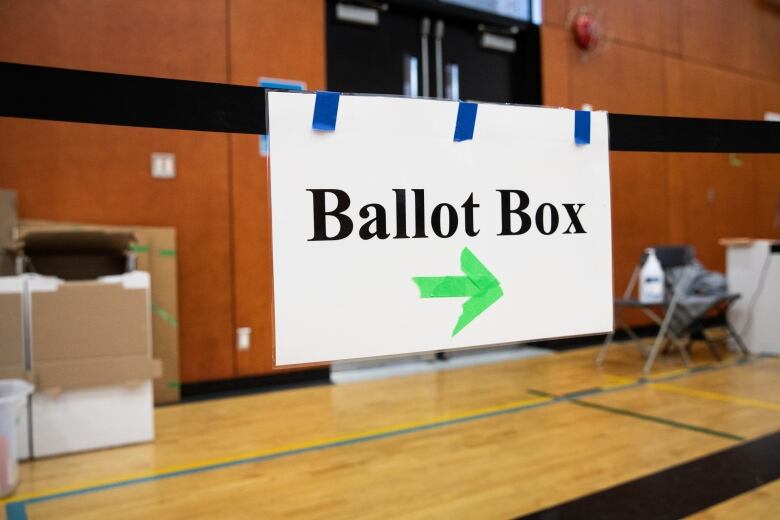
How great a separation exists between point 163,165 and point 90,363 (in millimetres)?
1383

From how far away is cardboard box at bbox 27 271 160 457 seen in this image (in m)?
2.58

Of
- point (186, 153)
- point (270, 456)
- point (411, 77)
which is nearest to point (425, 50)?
point (411, 77)

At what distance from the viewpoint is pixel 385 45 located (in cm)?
445

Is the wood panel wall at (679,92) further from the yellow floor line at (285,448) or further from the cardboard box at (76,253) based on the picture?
the cardboard box at (76,253)

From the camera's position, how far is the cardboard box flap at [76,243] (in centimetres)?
268

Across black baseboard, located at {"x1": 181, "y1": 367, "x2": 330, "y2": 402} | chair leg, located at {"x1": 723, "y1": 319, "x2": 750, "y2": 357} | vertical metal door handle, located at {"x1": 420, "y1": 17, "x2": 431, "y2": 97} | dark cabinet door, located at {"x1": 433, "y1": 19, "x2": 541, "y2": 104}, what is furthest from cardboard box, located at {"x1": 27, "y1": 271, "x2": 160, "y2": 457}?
chair leg, located at {"x1": 723, "y1": 319, "x2": 750, "y2": 357}

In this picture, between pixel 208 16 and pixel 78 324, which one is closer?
pixel 78 324

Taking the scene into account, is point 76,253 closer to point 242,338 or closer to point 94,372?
point 94,372

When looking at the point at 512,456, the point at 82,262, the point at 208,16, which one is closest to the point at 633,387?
the point at 512,456

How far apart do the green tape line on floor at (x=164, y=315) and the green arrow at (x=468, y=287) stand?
8.94 ft

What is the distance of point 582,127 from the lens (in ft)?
3.71

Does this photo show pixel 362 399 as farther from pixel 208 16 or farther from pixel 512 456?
pixel 208 16

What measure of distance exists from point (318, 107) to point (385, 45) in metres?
3.78

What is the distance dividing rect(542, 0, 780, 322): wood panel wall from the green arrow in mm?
4395
